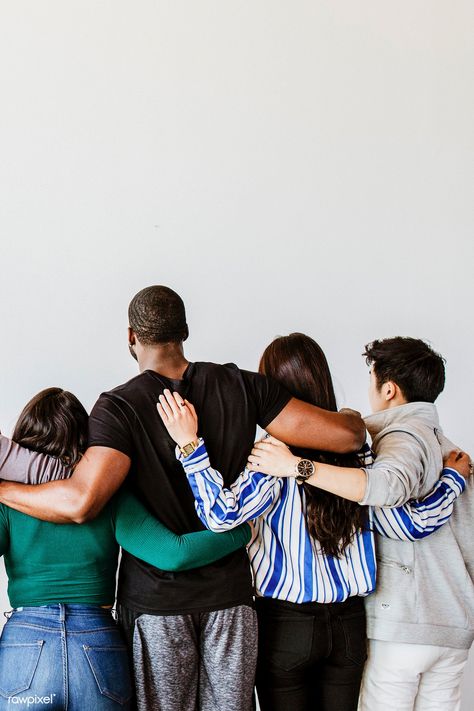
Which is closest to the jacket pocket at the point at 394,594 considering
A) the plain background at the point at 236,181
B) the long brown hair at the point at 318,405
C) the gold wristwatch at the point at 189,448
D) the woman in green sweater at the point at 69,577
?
the long brown hair at the point at 318,405

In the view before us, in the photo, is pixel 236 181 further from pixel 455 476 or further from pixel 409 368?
pixel 455 476

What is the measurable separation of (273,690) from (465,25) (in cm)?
274

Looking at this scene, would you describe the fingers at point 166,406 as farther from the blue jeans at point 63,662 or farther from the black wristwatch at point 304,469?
the blue jeans at point 63,662

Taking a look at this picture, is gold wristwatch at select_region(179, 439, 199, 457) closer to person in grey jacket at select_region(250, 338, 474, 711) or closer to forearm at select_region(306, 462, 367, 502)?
forearm at select_region(306, 462, 367, 502)

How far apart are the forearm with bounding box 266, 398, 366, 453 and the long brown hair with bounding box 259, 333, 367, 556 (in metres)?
0.05

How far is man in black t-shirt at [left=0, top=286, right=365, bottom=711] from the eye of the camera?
1.61 m

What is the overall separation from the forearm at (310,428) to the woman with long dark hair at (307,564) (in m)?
0.04

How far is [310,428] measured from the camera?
1746 millimetres

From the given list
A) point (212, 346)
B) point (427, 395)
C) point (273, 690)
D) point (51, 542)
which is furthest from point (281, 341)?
point (212, 346)

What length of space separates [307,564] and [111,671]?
484mm

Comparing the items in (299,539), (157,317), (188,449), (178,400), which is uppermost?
(157,317)

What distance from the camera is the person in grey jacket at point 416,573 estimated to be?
1856 millimetres

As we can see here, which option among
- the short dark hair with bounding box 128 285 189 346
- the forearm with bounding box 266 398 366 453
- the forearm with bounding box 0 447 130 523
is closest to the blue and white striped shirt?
the forearm with bounding box 266 398 366 453

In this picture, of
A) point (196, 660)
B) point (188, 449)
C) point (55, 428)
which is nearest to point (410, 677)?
point (196, 660)
